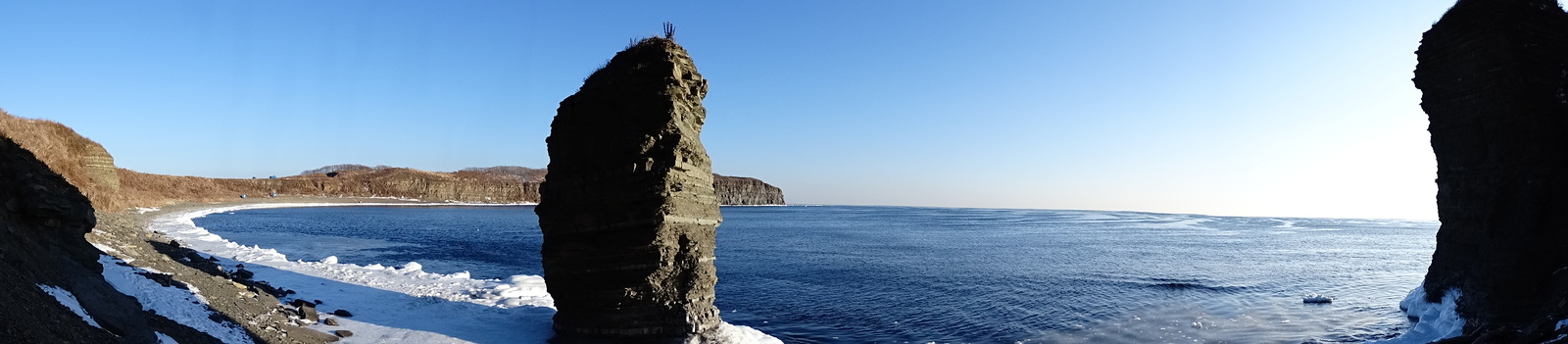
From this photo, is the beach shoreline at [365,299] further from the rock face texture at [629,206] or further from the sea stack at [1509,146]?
the sea stack at [1509,146]

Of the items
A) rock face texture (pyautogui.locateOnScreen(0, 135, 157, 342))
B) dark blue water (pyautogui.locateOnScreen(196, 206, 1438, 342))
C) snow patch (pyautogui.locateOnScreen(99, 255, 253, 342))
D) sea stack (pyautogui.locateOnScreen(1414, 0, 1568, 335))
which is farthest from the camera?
dark blue water (pyautogui.locateOnScreen(196, 206, 1438, 342))

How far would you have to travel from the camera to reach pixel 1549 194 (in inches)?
631

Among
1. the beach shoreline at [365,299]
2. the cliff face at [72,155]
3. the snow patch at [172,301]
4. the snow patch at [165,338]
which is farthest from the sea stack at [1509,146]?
the cliff face at [72,155]

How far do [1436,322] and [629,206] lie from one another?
2081 centimetres

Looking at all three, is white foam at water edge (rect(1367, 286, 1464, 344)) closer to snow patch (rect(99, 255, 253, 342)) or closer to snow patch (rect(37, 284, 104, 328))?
snow patch (rect(99, 255, 253, 342))

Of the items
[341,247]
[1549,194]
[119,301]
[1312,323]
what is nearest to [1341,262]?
[1312,323]

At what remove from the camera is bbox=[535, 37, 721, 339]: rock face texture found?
14984 mm

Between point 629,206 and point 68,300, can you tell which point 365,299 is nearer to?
point 629,206

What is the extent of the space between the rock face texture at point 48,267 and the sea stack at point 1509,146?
80.2ft

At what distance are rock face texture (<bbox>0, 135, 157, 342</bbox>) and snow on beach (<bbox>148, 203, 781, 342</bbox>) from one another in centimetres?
384

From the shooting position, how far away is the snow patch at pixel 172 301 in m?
11.3

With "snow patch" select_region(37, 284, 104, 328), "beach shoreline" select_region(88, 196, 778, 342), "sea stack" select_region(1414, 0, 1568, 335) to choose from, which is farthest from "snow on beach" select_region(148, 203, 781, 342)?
"sea stack" select_region(1414, 0, 1568, 335)

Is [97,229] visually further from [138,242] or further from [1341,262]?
[1341,262]

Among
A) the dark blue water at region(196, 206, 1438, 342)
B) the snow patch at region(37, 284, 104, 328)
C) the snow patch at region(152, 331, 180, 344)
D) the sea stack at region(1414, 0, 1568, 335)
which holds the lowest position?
the dark blue water at region(196, 206, 1438, 342)
